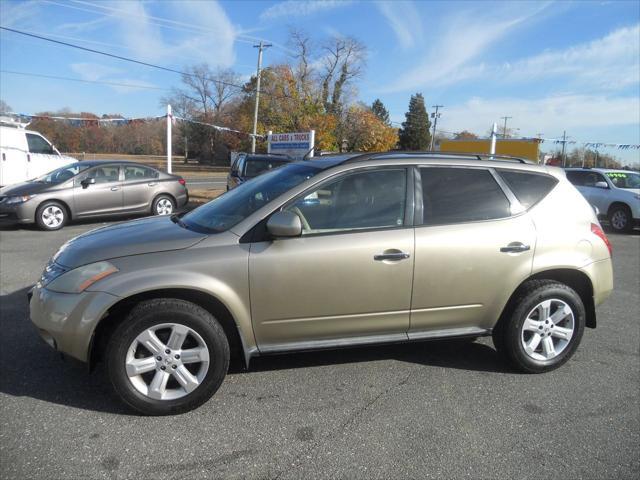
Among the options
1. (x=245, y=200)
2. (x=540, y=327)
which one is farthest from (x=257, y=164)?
(x=540, y=327)

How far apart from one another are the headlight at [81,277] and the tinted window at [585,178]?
14.0 meters

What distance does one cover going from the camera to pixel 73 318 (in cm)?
295

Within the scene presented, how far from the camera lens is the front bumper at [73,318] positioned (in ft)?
9.59

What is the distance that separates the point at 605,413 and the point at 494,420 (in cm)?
81

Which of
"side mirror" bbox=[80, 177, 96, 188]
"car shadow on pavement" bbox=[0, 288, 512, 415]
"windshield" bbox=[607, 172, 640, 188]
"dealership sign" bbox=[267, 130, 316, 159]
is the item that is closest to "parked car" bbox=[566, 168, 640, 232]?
"windshield" bbox=[607, 172, 640, 188]

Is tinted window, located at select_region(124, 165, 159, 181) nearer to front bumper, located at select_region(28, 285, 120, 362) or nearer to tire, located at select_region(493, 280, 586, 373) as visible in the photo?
front bumper, located at select_region(28, 285, 120, 362)

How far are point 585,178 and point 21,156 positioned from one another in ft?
54.0

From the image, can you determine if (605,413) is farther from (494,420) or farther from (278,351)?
(278,351)

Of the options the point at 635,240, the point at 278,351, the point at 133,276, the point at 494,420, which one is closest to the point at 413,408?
the point at 494,420

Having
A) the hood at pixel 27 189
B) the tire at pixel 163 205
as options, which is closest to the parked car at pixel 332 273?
the hood at pixel 27 189

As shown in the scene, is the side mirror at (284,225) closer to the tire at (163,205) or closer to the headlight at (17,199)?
the headlight at (17,199)

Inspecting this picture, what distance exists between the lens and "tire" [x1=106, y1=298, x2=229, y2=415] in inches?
116

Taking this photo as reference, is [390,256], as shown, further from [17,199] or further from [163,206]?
[163,206]

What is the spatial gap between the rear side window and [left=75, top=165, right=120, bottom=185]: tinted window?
9564 millimetres
